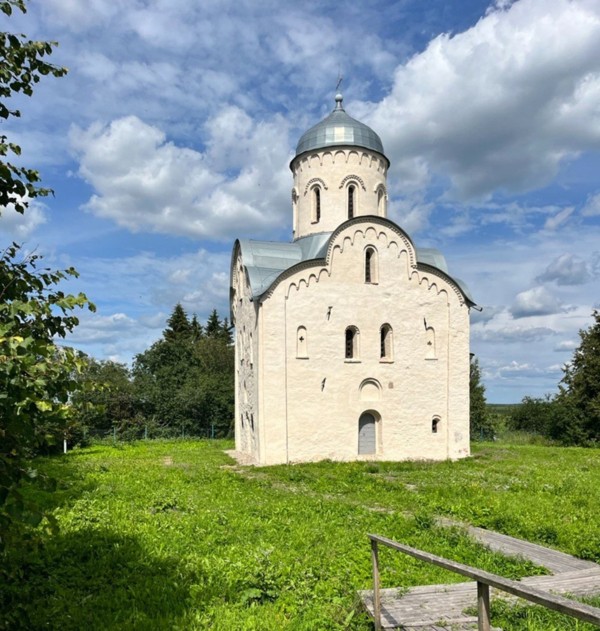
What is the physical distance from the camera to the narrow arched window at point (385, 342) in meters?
17.6

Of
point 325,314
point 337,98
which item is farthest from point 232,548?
point 337,98

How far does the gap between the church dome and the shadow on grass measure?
623 inches

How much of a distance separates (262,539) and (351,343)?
412 inches

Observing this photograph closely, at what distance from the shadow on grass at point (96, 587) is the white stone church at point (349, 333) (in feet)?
30.5

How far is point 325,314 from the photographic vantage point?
1697 centimetres

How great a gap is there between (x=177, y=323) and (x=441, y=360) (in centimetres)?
3068

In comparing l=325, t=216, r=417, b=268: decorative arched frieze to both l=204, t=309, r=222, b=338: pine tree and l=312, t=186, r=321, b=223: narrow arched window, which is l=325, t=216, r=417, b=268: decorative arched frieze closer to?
l=312, t=186, r=321, b=223: narrow arched window

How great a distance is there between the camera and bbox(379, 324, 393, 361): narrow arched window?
1756 centimetres

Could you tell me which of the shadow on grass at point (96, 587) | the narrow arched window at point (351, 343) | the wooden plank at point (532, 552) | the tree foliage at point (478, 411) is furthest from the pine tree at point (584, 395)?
the shadow on grass at point (96, 587)

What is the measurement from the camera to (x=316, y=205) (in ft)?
64.4

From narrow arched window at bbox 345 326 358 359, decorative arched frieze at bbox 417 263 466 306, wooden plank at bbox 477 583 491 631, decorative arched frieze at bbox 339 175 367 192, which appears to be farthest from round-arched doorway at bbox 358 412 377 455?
wooden plank at bbox 477 583 491 631

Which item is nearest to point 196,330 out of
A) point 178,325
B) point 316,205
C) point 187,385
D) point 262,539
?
point 178,325

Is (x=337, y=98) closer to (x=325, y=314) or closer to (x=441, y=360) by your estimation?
(x=325, y=314)

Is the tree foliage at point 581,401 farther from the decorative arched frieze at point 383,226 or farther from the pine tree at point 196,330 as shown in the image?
the pine tree at point 196,330
